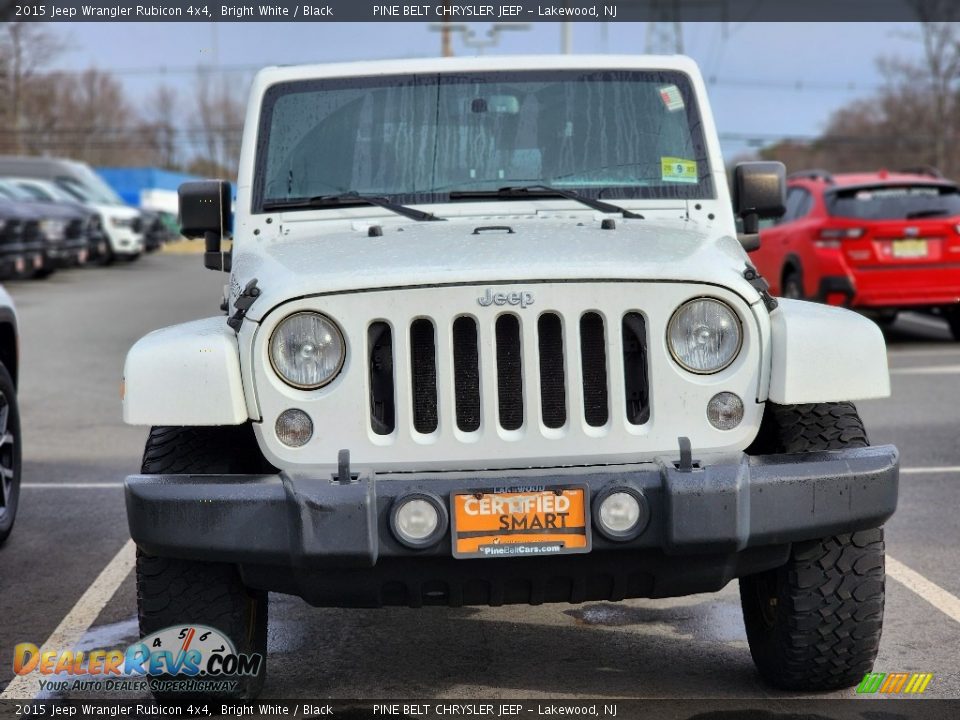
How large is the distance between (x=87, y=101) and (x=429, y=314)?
8722 cm

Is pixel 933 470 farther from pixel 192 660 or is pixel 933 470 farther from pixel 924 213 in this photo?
pixel 924 213

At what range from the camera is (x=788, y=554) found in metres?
4.14

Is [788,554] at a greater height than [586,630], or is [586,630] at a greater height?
[788,554]

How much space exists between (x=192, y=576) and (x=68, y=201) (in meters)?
25.1

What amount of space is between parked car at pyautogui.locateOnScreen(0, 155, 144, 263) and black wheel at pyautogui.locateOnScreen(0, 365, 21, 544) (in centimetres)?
2394

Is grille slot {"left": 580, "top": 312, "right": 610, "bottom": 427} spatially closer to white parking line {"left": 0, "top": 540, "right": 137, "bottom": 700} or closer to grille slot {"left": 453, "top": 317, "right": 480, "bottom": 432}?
grille slot {"left": 453, "top": 317, "right": 480, "bottom": 432}

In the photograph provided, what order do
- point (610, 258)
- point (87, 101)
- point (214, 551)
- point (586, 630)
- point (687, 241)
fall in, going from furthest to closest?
point (87, 101) → point (586, 630) → point (687, 241) → point (610, 258) → point (214, 551)

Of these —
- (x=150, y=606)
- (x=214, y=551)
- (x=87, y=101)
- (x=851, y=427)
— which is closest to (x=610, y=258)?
(x=851, y=427)

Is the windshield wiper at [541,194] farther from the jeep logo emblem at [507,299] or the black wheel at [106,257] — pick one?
the black wheel at [106,257]

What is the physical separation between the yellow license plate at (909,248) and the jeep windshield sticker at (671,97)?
8847mm

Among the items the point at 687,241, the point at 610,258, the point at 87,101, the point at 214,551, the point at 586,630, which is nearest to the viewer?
the point at 214,551

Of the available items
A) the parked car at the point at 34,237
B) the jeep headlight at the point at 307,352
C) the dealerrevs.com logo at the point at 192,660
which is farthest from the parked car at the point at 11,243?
the jeep headlight at the point at 307,352

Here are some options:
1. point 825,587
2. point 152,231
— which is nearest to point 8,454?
point 825,587

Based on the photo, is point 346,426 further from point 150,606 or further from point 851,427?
point 851,427
